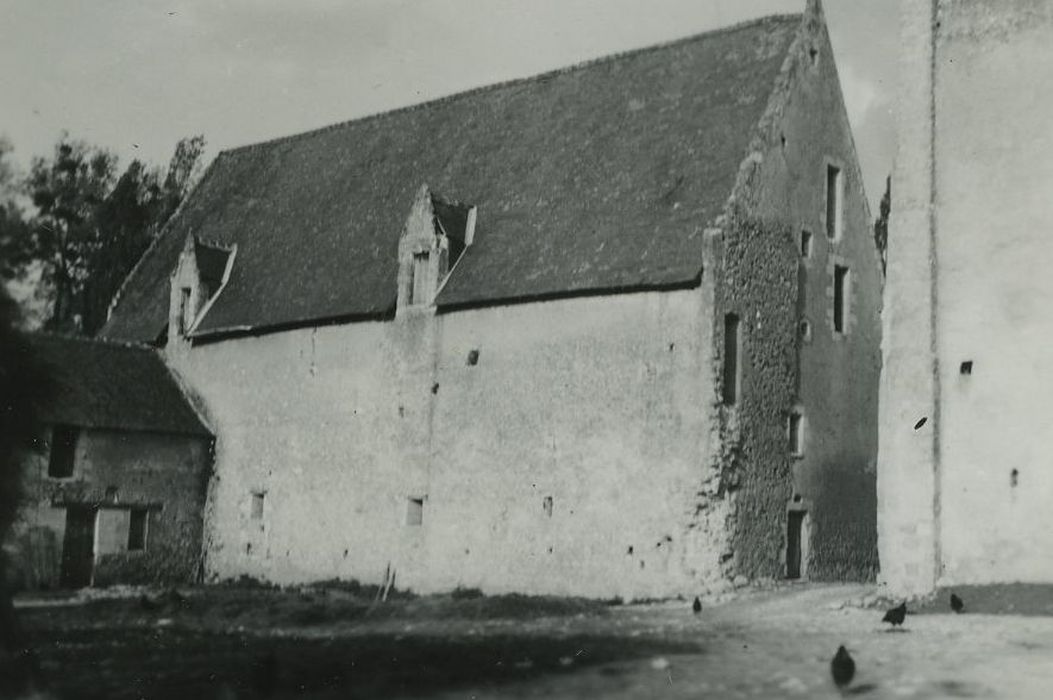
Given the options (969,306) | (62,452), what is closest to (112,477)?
(62,452)

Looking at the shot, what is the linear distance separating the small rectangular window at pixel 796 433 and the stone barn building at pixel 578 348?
0.06m

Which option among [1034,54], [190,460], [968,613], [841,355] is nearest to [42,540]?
[190,460]

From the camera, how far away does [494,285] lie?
91.4ft

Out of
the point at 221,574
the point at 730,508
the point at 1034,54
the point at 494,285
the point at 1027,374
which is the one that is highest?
the point at 1034,54

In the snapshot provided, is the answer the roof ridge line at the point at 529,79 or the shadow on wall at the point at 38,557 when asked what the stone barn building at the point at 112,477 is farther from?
the roof ridge line at the point at 529,79

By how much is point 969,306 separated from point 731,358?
4962mm

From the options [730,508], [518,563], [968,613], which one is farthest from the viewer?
[518,563]

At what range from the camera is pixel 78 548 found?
31188 millimetres

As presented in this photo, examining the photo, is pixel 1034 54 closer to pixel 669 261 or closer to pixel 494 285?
pixel 669 261

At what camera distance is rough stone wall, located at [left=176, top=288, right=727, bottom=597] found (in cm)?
2505

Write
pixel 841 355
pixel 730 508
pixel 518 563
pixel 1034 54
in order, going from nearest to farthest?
pixel 1034 54
pixel 730 508
pixel 518 563
pixel 841 355

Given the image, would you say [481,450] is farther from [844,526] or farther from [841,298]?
[841,298]

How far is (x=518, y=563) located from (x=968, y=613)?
30.0ft

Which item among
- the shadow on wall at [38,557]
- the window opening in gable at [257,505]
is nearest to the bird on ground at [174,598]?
the shadow on wall at [38,557]
